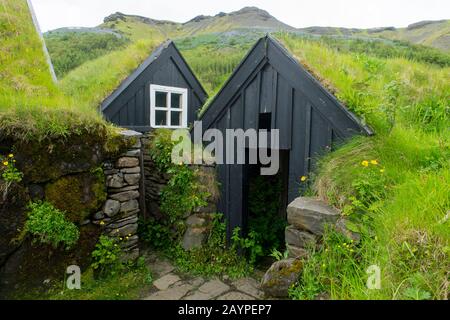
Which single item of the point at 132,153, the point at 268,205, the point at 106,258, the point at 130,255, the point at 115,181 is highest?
the point at 132,153

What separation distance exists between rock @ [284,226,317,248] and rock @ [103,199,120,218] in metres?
2.88

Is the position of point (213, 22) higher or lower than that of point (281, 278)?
higher

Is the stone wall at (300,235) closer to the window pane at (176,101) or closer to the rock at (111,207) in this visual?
the rock at (111,207)

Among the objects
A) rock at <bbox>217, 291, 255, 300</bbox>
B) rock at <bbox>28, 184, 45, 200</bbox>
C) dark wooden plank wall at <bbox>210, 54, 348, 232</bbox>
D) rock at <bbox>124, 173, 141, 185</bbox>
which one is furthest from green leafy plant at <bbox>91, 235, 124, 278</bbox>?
dark wooden plank wall at <bbox>210, 54, 348, 232</bbox>

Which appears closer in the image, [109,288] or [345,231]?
[345,231]

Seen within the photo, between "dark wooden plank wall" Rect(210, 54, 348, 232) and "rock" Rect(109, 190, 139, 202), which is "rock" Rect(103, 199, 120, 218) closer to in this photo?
"rock" Rect(109, 190, 139, 202)

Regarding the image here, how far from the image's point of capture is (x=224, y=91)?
17.6ft

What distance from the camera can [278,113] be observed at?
468 cm

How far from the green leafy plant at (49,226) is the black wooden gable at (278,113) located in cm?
Result: 268

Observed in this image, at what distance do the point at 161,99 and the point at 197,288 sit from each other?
5.92 m

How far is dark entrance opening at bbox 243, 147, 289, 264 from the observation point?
606cm

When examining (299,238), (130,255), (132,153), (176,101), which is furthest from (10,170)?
(176,101)

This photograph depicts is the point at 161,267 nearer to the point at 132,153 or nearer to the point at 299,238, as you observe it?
the point at 132,153

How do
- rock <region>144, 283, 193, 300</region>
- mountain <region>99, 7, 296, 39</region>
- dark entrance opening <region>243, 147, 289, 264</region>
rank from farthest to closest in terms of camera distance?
1. mountain <region>99, 7, 296, 39</region>
2. dark entrance opening <region>243, 147, 289, 264</region>
3. rock <region>144, 283, 193, 300</region>
